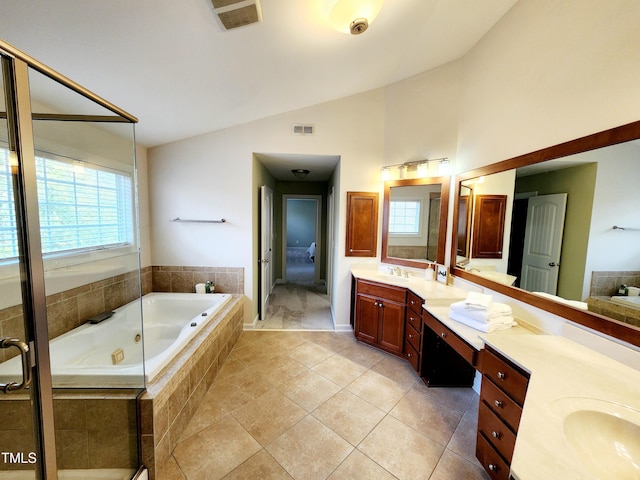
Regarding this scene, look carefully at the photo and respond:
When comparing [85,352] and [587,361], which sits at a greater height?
[587,361]

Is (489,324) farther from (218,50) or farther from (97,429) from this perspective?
(218,50)

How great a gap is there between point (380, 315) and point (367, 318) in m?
0.19

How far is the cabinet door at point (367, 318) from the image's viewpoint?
2721 mm

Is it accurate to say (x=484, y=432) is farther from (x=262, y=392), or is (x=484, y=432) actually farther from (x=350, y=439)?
(x=262, y=392)

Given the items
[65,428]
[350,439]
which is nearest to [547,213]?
[350,439]

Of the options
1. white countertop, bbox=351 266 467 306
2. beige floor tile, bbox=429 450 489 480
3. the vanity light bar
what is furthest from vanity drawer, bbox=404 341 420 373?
the vanity light bar

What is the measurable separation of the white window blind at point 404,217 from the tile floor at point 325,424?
1.50m

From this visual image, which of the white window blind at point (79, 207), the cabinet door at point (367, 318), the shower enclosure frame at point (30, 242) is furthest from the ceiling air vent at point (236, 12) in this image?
the cabinet door at point (367, 318)

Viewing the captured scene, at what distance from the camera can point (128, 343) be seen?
224cm

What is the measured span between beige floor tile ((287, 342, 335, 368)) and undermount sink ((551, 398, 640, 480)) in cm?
198

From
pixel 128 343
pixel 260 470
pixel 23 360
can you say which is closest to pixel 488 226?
pixel 260 470

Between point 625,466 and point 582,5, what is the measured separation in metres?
2.22

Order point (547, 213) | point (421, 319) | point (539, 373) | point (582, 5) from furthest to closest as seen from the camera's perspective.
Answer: point (421, 319), point (547, 213), point (582, 5), point (539, 373)

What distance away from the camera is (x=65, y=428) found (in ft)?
4.13
